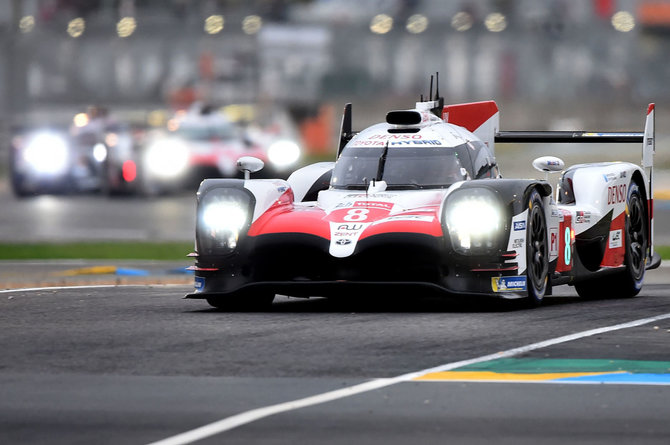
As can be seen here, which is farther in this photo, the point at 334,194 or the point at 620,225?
the point at 620,225

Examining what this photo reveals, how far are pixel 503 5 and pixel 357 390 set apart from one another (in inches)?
2277

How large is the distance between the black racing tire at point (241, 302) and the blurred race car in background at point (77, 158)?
22.0 meters

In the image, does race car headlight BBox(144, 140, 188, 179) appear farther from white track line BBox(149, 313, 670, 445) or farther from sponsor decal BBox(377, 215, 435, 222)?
white track line BBox(149, 313, 670, 445)

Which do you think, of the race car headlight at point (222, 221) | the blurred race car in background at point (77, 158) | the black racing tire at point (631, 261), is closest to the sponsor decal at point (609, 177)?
the black racing tire at point (631, 261)

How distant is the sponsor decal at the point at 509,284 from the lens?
1176 centimetres

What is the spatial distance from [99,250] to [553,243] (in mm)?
10163

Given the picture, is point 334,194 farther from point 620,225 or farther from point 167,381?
point 167,381

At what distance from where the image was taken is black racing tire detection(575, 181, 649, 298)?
46.5 ft

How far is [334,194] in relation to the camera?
12.8 meters

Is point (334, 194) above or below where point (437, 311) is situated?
above

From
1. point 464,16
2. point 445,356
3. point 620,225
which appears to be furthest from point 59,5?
point 445,356

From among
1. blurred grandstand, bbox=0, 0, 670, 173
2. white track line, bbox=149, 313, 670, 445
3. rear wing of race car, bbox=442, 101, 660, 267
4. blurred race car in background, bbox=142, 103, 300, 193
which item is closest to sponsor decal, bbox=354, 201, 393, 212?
white track line, bbox=149, 313, 670, 445

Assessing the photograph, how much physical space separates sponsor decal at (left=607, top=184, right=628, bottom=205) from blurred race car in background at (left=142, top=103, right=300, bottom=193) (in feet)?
69.6

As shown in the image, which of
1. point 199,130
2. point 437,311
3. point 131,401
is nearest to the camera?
point 131,401
